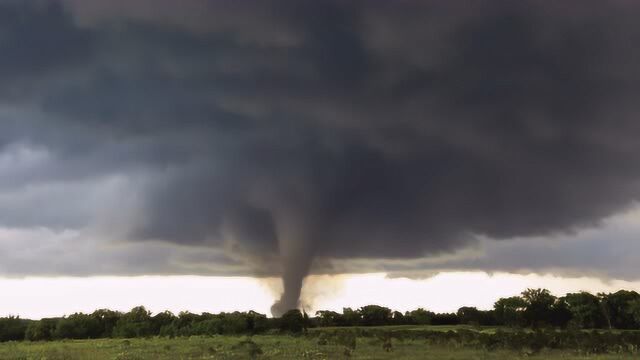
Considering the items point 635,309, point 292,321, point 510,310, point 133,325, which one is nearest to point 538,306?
point 510,310

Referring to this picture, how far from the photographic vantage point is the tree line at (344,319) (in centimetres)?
12694

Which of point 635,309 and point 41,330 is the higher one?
point 635,309

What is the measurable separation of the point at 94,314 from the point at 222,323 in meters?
36.7

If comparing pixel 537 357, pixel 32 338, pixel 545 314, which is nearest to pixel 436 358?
pixel 537 357

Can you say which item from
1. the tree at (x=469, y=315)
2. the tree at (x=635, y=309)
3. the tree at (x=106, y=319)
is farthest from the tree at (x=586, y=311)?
the tree at (x=106, y=319)

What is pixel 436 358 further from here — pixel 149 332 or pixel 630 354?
pixel 149 332

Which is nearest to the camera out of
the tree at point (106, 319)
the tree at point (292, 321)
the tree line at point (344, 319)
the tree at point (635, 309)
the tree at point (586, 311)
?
the tree at point (292, 321)

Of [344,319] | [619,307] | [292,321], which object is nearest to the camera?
[292,321]

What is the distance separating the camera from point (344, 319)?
168250 mm

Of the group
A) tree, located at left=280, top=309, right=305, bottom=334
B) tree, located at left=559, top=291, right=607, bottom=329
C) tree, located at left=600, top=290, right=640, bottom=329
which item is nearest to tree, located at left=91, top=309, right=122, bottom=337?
tree, located at left=280, top=309, right=305, bottom=334

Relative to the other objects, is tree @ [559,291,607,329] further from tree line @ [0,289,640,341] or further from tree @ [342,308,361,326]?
tree @ [342,308,361,326]

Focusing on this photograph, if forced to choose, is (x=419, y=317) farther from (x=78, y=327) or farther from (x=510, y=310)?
(x=78, y=327)

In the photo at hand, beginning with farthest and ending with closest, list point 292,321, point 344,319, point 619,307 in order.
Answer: point 344,319, point 619,307, point 292,321

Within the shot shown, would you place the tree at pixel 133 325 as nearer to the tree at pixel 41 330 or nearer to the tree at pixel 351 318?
the tree at pixel 41 330
